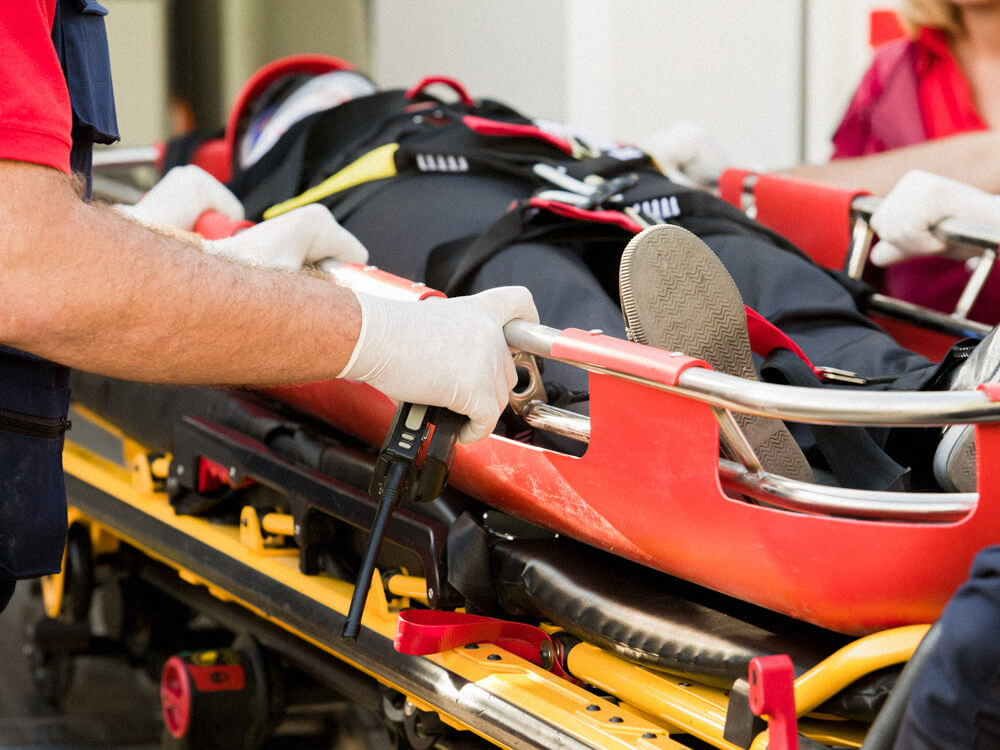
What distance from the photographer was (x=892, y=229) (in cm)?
178

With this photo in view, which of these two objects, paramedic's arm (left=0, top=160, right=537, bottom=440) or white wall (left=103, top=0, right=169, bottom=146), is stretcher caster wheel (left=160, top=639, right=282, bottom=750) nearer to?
paramedic's arm (left=0, top=160, right=537, bottom=440)

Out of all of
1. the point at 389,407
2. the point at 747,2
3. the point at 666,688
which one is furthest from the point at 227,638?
the point at 747,2

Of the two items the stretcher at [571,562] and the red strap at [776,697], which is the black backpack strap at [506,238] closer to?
the stretcher at [571,562]

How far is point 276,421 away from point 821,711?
2.92ft

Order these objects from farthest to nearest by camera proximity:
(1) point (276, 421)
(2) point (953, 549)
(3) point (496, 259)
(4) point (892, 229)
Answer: (4) point (892, 229)
(1) point (276, 421)
(3) point (496, 259)
(2) point (953, 549)

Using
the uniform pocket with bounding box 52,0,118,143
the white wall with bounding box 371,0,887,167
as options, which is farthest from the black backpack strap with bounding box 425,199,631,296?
the white wall with bounding box 371,0,887,167

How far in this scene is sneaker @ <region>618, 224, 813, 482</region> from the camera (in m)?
1.11

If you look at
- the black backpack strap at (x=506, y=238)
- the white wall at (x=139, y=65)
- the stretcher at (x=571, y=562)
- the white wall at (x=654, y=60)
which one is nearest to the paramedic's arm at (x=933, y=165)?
the stretcher at (x=571, y=562)

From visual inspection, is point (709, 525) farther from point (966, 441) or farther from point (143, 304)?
point (143, 304)

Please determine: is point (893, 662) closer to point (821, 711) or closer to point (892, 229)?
point (821, 711)

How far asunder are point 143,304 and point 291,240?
0.54 meters

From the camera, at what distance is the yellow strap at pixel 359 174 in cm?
176

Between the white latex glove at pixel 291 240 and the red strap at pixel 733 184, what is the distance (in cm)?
93

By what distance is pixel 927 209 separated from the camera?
5.62 ft
